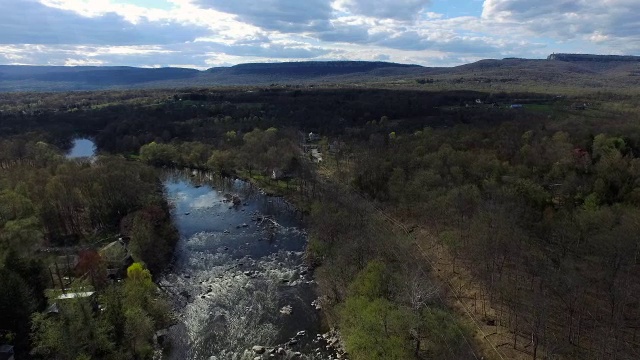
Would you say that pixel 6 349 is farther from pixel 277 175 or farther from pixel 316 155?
pixel 316 155

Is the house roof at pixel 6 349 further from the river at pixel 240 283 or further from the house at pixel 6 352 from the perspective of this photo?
the river at pixel 240 283

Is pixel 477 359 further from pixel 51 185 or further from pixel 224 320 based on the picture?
pixel 51 185

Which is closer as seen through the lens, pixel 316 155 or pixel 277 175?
pixel 277 175

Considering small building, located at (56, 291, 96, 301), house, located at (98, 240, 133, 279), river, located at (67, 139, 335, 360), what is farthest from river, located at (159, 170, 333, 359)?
small building, located at (56, 291, 96, 301)

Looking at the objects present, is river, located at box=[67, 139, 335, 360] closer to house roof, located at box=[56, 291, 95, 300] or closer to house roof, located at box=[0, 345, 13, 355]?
house roof, located at box=[56, 291, 95, 300]

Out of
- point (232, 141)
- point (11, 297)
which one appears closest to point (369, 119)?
point (232, 141)

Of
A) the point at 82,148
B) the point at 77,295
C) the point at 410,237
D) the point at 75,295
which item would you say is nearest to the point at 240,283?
the point at 75,295

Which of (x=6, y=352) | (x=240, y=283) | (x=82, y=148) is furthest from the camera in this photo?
(x=82, y=148)
